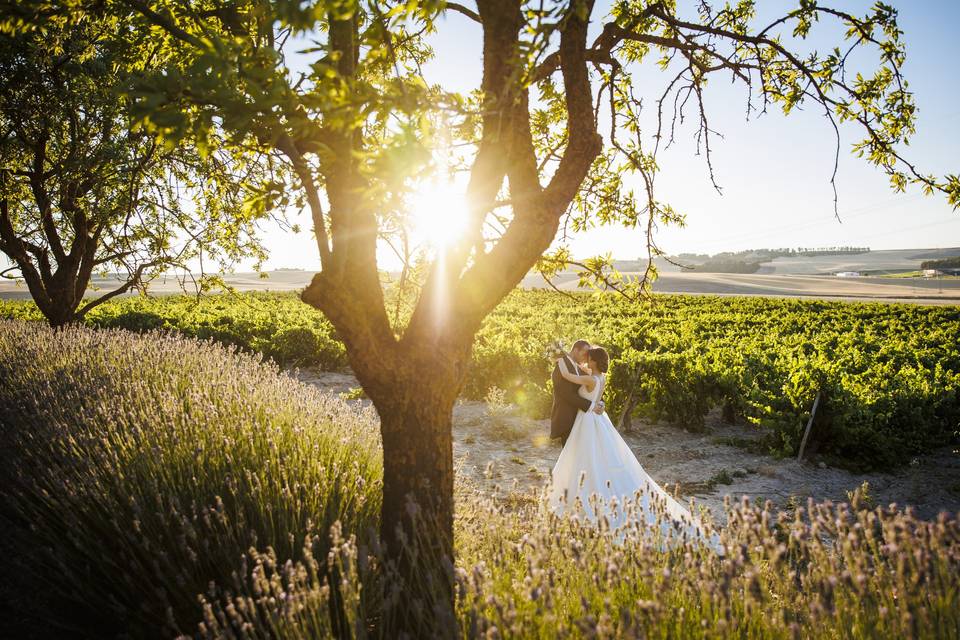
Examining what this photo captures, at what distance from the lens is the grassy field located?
1.78m

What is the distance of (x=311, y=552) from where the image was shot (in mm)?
2539

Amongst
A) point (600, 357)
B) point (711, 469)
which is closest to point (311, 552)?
point (600, 357)

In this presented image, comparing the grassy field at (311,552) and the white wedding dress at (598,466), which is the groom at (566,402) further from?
the grassy field at (311,552)

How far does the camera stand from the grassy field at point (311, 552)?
178 centimetres

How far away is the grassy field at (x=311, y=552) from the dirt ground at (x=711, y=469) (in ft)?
4.01

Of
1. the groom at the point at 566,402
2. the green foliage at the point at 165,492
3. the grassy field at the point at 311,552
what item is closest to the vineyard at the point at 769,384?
the groom at the point at 566,402

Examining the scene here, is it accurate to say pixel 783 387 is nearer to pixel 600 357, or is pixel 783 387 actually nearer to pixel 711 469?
pixel 711 469

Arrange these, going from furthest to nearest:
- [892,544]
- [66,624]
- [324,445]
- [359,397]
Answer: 1. [359,397]
2. [324,445]
3. [66,624]
4. [892,544]

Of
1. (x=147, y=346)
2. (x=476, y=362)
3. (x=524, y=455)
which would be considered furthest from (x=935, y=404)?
(x=147, y=346)

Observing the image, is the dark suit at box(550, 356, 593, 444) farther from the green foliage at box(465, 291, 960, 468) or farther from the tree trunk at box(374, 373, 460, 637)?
the tree trunk at box(374, 373, 460, 637)

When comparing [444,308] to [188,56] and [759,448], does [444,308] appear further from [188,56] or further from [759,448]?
[759,448]

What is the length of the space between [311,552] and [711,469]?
5608mm

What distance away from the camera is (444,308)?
3.19m

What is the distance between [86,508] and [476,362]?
784 centimetres
